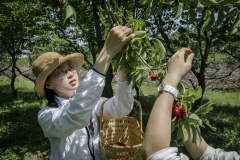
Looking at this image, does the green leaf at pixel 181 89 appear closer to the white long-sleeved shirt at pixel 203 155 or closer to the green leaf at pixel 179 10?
the white long-sleeved shirt at pixel 203 155

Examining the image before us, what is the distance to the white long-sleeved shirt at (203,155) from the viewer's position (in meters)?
1.13

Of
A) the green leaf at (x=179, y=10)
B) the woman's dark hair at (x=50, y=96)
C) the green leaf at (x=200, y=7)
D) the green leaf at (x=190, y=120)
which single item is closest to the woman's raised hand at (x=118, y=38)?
the green leaf at (x=179, y=10)

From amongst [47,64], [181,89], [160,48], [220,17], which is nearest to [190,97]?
[181,89]

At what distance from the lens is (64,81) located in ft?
6.93

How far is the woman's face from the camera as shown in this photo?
6.95ft

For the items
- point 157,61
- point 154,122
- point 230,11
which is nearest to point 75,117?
point 157,61

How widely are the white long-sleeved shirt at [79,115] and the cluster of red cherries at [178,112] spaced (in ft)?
1.68

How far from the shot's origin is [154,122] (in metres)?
1.16

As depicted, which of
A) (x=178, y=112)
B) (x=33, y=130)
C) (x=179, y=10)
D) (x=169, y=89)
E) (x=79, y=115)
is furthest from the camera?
(x=33, y=130)

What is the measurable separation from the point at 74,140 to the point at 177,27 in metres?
6.79

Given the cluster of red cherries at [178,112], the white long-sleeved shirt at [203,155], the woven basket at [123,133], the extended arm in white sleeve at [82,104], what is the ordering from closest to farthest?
the white long-sleeved shirt at [203,155] < the cluster of red cherries at [178,112] < the extended arm in white sleeve at [82,104] < the woven basket at [123,133]

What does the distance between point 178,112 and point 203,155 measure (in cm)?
46

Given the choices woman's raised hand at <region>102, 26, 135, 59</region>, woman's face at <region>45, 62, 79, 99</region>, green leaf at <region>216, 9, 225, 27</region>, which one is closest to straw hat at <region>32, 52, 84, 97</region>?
woman's face at <region>45, 62, 79, 99</region>

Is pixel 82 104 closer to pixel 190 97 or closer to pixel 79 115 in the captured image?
pixel 79 115
